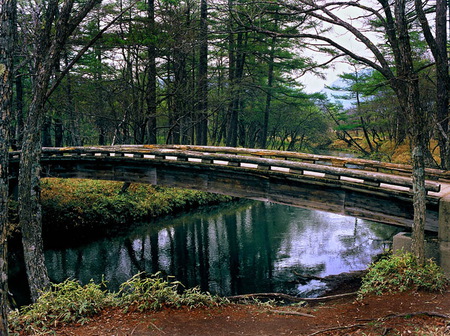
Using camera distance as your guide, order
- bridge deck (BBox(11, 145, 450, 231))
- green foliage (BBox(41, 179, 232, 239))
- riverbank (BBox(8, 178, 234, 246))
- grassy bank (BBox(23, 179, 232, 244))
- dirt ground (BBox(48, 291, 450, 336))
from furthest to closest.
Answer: green foliage (BBox(41, 179, 232, 239))
grassy bank (BBox(23, 179, 232, 244))
riverbank (BBox(8, 178, 234, 246))
bridge deck (BBox(11, 145, 450, 231))
dirt ground (BBox(48, 291, 450, 336))

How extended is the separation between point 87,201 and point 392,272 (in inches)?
594

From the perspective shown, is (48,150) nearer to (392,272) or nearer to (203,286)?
(203,286)

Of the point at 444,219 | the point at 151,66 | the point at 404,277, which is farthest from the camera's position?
the point at 151,66

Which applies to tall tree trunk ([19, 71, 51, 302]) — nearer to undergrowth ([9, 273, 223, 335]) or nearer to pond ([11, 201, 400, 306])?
undergrowth ([9, 273, 223, 335])

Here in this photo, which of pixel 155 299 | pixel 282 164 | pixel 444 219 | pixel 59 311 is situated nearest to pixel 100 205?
pixel 282 164

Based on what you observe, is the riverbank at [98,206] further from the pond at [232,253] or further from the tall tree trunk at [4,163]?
the tall tree trunk at [4,163]

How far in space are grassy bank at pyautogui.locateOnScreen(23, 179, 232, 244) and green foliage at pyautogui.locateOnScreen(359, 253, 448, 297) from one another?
42.7 feet

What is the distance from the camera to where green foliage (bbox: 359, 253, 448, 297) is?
6.09 metres

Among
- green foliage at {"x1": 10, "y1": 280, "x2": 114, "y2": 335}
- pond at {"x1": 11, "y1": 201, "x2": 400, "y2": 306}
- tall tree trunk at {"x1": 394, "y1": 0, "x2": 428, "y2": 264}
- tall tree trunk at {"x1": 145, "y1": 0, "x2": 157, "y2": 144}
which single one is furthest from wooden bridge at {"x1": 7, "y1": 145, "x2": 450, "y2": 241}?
tall tree trunk at {"x1": 145, "y1": 0, "x2": 157, "y2": 144}

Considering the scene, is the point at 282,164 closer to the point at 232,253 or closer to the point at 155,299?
the point at 155,299

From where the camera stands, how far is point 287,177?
9.81 m

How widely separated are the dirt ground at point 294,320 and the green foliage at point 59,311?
0.19m

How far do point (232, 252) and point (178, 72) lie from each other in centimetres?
1198

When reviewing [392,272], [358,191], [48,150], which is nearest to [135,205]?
[48,150]
